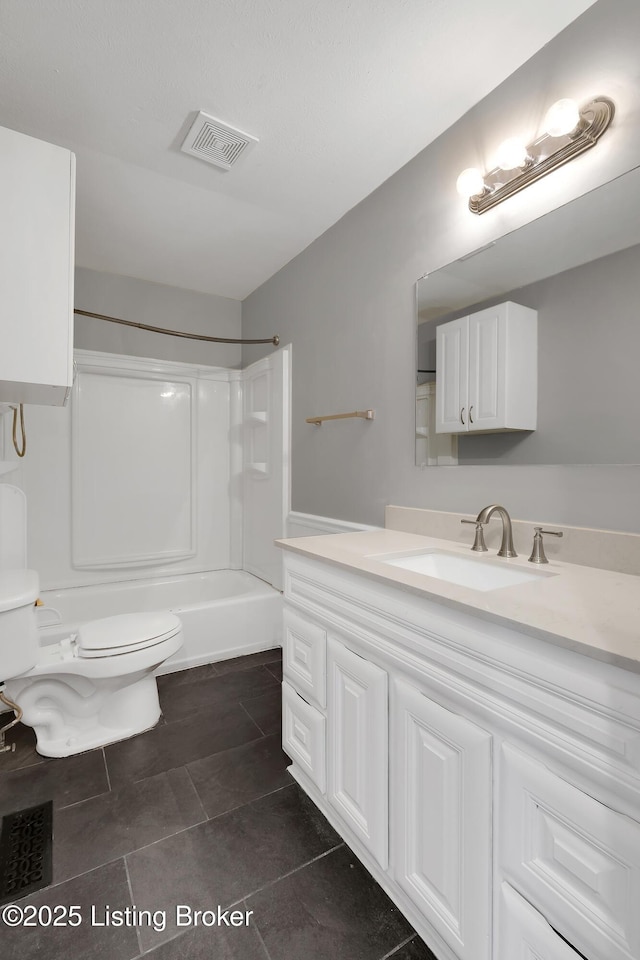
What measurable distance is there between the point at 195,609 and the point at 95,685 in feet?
2.27

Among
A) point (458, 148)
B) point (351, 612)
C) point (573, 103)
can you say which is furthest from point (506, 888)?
point (458, 148)

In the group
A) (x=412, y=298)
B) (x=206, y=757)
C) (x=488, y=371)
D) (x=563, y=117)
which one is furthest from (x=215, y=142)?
(x=206, y=757)

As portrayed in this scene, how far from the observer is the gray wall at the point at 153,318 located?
2.87m

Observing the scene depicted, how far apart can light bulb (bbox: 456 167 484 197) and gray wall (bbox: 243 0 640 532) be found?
0.08m

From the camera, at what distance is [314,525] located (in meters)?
2.50

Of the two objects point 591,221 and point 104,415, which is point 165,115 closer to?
point 591,221

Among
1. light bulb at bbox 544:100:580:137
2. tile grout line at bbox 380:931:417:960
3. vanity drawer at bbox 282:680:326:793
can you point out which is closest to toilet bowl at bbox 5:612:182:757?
vanity drawer at bbox 282:680:326:793

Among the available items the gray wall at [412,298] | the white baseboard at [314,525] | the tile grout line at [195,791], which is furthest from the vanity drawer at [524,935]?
the white baseboard at [314,525]

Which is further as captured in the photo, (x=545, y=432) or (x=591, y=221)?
(x=545, y=432)

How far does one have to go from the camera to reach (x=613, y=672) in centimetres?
66

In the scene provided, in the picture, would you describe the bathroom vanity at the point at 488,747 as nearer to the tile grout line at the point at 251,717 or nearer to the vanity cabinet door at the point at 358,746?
the vanity cabinet door at the point at 358,746

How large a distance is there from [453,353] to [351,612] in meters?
0.98

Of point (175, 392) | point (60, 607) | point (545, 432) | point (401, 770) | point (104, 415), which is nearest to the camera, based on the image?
point (401, 770)

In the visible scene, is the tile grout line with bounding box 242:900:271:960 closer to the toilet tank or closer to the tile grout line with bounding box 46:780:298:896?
the tile grout line with bounding box 46:780:298:896
